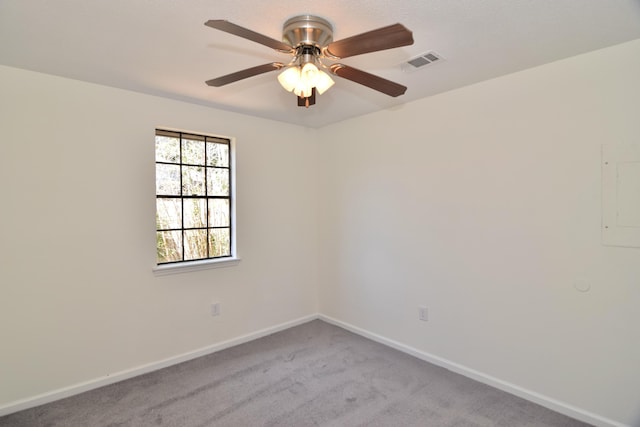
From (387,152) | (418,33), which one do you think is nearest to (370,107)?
(387,152)

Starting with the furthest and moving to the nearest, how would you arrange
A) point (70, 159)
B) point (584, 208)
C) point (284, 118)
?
1. point (284, 118)
2. point (70, 159)
3. point (584, 208)

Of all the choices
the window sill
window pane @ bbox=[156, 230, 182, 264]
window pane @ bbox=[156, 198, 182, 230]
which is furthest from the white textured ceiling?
the window sill

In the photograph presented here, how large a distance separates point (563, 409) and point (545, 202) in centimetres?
146

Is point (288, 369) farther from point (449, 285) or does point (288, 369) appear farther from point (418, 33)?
point (418, 33)

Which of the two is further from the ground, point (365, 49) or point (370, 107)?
point (370, 107)

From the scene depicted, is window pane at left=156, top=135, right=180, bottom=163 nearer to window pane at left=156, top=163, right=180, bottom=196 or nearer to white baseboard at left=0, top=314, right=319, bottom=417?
window pane at left=156, top=163, right=180, bottom=196

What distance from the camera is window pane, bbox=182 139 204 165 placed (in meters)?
3.20

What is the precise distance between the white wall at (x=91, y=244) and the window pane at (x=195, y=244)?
21 centimetres

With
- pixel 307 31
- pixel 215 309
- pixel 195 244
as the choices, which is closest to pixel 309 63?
pixel 307 31

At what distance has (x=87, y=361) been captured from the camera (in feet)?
8.50

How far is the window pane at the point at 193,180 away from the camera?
3.20 m

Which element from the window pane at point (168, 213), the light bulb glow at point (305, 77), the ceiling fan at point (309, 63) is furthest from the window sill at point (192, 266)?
the light bulb glow at point (305, 77)

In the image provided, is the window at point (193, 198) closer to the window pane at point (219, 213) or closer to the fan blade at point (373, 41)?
the window pane at point (219, 213)

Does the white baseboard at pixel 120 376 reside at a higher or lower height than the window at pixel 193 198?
lower
